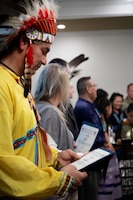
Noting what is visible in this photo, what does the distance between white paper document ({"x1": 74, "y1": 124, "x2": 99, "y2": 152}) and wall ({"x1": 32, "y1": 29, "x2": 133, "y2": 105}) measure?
3561 mm

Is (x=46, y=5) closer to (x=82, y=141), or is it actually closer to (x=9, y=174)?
(x=9, y=174)

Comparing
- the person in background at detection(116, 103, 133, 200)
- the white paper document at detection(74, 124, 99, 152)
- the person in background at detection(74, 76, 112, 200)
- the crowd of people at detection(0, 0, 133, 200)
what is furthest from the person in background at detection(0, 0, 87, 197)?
the person in background at detection(116, 103, 133, 200)

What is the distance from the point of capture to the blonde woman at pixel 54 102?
5.70 feet

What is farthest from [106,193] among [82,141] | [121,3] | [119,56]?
[119,56]

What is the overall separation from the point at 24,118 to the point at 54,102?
0.89m

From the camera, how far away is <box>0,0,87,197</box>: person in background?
2.89 feet

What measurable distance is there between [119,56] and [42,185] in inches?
190

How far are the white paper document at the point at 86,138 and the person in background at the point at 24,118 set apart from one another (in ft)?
2.25

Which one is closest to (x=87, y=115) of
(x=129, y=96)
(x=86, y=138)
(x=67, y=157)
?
(x=86, y=138)

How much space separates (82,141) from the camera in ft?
6.33

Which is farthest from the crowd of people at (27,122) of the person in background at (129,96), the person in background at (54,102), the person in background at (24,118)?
the person in background at (129,96)

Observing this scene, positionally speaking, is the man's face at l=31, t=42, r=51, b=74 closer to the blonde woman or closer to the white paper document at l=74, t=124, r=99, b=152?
the blonde woman

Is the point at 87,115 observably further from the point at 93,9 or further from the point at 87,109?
the point at 93,9

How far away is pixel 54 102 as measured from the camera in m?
1.85
